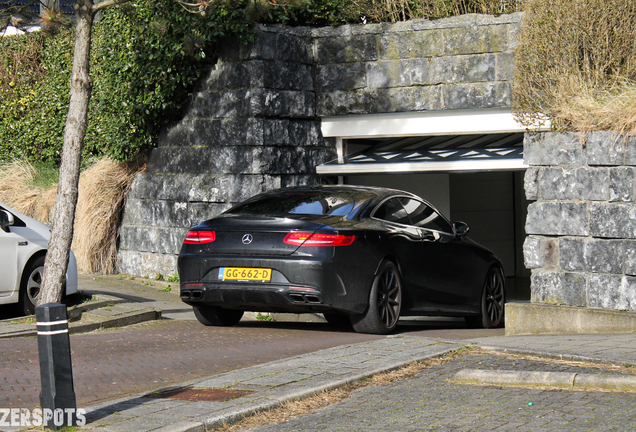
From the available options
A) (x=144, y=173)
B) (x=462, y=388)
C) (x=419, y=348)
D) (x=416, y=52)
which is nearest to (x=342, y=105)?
(x=416, y=52)

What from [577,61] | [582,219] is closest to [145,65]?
[577,61]

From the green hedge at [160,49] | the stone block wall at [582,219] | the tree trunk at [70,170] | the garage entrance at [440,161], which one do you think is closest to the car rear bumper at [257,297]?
the tree trunk at [70,170]

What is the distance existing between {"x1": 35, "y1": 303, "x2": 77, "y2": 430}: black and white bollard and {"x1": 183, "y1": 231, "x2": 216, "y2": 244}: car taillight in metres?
3.65

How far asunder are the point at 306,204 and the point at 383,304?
127cm

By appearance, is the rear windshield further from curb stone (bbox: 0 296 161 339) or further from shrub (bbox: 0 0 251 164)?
shrub (bbox: 0 0 251 164)

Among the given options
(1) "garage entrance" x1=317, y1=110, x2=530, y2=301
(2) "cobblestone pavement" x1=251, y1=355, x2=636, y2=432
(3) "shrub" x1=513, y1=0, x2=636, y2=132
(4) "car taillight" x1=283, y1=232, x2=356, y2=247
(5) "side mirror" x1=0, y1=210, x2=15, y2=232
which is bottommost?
(2) "cobblestone pavement" x1=251, y1=355, x2=636, y2=432

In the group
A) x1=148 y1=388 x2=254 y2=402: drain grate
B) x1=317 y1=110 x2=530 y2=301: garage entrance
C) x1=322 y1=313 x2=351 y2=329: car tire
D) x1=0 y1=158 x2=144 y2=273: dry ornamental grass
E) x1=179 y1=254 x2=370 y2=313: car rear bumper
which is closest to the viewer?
x1=148 y1=388 x2=254 y2=402: drain grate

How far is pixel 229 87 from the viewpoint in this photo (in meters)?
12.3

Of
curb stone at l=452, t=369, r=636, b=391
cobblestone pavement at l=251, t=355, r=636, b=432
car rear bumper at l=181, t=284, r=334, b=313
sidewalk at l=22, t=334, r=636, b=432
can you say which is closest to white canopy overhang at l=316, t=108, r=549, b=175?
sidewalk at l=22, t=334, r=636, b=432

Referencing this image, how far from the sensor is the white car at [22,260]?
954 cm

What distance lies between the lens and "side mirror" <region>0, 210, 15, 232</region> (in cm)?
970

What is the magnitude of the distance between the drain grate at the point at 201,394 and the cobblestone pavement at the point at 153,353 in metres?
0.33

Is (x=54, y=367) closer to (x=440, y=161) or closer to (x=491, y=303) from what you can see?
(x=491, y=303)

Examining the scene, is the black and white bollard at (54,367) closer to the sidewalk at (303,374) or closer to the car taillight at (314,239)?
the sidewalk at (303,374)
